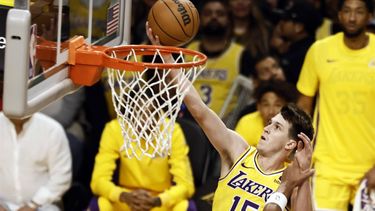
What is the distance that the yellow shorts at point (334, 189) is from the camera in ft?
20.5

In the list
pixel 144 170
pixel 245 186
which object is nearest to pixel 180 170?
pixel 144 170

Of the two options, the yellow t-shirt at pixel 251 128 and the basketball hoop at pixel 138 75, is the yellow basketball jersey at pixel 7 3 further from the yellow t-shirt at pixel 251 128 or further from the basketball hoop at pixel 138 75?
the yellow t-shirt at pixel 251 128

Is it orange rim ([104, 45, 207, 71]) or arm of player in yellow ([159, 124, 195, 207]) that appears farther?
arm of player in yellow ([159, 124, 195, 207])

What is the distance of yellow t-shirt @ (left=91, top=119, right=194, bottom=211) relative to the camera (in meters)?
6.56

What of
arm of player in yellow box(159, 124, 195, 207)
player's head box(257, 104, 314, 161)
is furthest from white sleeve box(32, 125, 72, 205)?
player's head box(257, 104, 314, 161)

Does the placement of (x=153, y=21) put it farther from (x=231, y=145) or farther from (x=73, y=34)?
(x=231, y=145)

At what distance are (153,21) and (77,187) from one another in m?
2.32

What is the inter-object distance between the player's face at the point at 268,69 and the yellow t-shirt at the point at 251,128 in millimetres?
746

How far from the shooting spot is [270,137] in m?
5.00

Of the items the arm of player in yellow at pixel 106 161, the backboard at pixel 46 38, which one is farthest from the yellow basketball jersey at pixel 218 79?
the backboard at pixel 46 38

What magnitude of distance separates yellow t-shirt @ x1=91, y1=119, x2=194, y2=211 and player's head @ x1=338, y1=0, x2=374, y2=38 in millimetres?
1345

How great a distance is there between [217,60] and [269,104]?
47.5 inches

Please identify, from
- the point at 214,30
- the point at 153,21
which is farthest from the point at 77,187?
the point at 153,21

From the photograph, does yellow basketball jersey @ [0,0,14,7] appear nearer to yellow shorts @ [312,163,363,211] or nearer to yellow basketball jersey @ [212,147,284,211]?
yellow basketball jersey @ [212,147,284,211]
